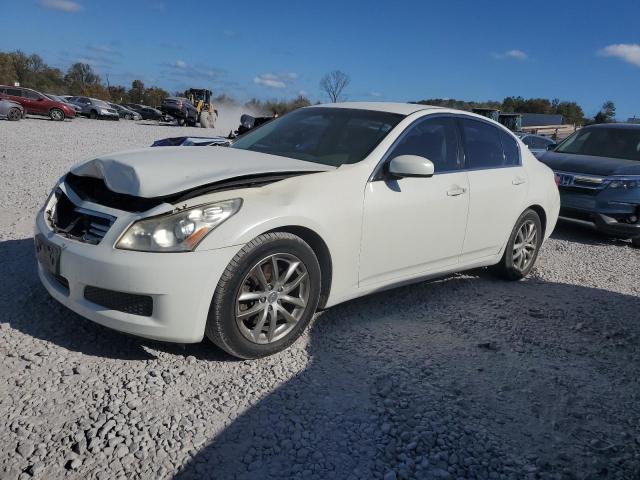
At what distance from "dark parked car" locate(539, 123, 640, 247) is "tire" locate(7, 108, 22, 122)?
2473cm

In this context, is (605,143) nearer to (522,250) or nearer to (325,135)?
(522,250)

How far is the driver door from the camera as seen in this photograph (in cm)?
373

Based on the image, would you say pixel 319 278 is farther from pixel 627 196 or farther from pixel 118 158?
pixel 627 196

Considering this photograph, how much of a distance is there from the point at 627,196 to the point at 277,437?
6513 mm

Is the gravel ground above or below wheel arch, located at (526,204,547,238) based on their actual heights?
below

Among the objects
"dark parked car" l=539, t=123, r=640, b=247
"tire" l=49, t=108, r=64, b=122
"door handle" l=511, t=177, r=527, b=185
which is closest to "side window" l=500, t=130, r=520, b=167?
"door handle" l=511, t=177, r=527, b=185

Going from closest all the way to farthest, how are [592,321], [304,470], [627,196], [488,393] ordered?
[304,470] < [488,393] < [592,321] < [627,196]

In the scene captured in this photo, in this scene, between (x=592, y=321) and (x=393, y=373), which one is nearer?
(x=393, y=373)

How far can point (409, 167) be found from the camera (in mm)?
3715

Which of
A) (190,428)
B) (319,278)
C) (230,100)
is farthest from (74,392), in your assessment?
(230,100)

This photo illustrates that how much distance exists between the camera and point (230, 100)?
60.7 metres

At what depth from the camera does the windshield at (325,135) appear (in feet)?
13.0

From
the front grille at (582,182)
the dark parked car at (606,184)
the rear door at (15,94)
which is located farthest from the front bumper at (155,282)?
the rear door at (15,94)

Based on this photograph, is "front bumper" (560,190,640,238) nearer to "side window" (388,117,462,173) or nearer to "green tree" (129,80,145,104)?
"side window" (388,117,462,173)
